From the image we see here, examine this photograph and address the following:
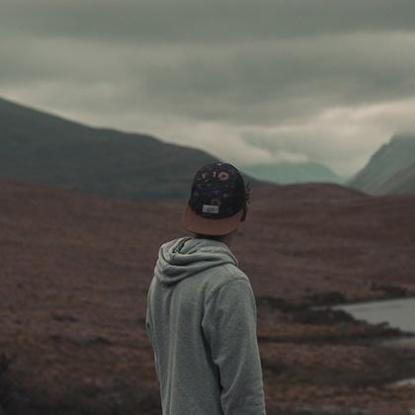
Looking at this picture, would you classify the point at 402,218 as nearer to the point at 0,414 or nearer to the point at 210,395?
the point at 0,414

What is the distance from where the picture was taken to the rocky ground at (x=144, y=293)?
2320 centimetres

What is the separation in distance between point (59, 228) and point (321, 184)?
257 ft

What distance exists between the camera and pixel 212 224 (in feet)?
16.3

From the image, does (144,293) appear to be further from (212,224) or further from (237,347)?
(237,347)

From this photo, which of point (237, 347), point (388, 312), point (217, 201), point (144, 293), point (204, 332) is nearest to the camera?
point (237, 347)

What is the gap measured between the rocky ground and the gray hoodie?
45.3 ft

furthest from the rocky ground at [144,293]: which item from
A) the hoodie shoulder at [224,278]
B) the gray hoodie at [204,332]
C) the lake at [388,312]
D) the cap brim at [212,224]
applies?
the hoodie shoulder at [224,278]

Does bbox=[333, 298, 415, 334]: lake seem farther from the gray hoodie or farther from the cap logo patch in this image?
the cap logo patch

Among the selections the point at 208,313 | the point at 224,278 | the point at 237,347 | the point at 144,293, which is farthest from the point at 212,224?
the point at 144,293

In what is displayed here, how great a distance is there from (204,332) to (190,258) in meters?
0.34

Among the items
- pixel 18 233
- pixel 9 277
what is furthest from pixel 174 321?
pixel 18 233

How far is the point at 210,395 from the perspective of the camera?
481 cm

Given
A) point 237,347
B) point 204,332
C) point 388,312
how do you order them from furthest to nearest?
point 388,312 → point 204,332 → point 237,347

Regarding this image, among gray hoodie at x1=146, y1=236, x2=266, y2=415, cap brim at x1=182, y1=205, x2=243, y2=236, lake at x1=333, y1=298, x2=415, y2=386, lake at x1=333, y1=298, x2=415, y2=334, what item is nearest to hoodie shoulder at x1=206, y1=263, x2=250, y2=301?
gray hoodie at x1=146, y1=236, x2=266, y2=415
